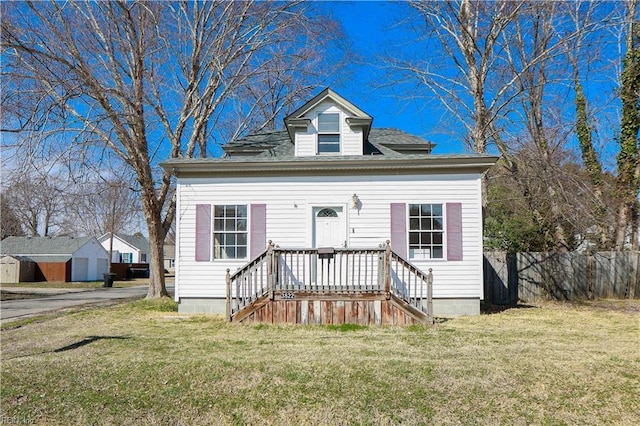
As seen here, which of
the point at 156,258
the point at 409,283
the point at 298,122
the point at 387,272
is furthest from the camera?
the point at 156,258

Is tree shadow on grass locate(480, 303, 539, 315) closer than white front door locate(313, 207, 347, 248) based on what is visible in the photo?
No

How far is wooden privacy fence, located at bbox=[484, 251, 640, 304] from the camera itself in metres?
14.2

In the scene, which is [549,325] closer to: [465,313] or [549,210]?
[465,313]

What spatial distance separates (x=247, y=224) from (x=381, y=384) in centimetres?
643

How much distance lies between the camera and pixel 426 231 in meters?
10.7

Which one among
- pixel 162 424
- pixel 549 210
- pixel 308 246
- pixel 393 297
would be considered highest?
pixel 549 210

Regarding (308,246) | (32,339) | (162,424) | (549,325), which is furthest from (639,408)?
(32,339)

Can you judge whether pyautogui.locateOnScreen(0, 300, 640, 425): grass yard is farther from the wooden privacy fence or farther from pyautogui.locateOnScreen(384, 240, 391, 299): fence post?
the wooden privacy fence

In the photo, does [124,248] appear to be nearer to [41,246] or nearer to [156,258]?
[41,246]

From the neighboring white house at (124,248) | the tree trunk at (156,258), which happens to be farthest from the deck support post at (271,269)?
the neighboring white house at (124,248)

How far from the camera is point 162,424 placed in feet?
15.2

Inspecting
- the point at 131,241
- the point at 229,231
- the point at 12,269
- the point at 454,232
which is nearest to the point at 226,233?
the point at 229,231

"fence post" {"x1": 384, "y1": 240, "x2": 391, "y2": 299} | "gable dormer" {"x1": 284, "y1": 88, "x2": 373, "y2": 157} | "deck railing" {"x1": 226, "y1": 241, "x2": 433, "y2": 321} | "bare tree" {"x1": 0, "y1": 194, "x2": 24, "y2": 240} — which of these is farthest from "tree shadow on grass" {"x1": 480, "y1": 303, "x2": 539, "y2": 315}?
"bare tree" {"x1": 0, "y1": 194, "x2": 24, "y2": 240}

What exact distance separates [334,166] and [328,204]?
96 centimetres
